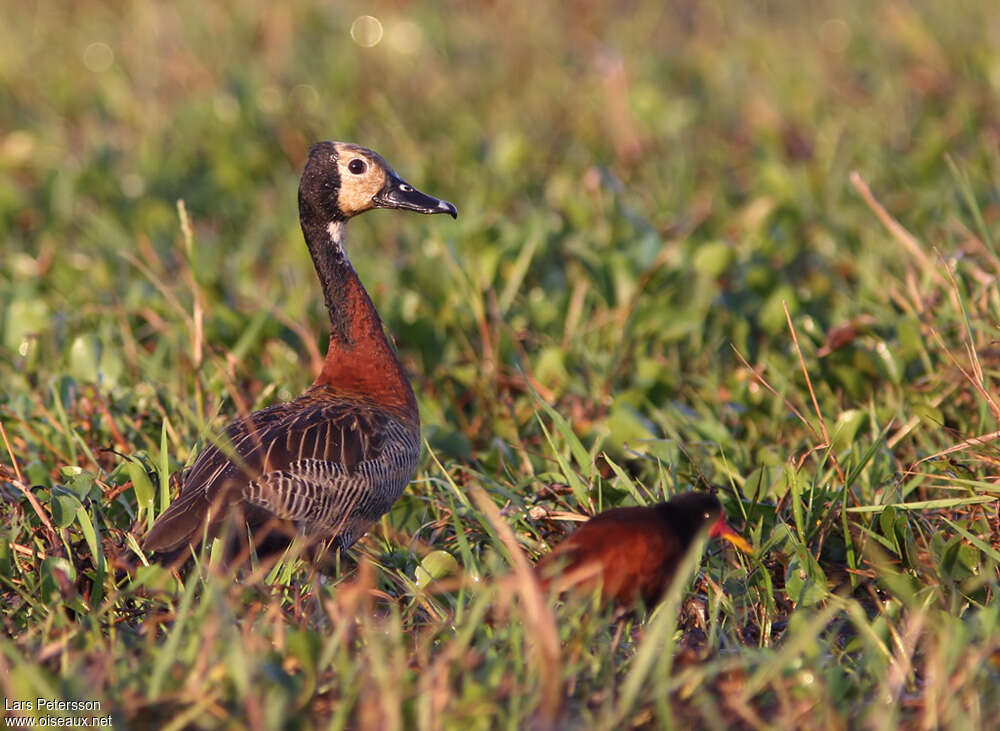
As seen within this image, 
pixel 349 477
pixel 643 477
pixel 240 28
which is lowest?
pixel 643 477

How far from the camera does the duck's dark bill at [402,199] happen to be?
4.88 m

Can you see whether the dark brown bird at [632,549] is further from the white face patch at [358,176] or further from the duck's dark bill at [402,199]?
the white face patch at [358,176]

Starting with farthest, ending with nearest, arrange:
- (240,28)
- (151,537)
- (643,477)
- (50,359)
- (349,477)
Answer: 1. (240,28)
2. (50,359)
3. (643,477)
4. (349,477)
5. (151,537)

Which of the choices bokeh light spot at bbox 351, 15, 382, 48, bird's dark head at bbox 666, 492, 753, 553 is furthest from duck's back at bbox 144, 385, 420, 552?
bokeh light spot at bbox 351, 15, 382, 48

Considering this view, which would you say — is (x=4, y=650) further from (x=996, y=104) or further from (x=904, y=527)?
(x=996, y=104)

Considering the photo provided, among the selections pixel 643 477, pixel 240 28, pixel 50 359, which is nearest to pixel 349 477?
pixel 643 477

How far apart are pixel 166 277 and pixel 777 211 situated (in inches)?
122

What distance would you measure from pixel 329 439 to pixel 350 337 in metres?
0.64

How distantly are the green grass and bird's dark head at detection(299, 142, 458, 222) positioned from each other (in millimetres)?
470

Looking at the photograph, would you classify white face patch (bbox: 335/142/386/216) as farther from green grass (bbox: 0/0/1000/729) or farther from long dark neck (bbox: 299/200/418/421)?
green grass (bbox: 0/0/1000/729)

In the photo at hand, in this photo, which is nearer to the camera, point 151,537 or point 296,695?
point 296,695

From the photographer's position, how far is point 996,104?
843cm

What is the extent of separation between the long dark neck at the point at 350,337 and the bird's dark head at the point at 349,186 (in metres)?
0.05

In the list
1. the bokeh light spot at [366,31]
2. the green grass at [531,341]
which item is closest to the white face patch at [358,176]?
the green grass at [531,341]
